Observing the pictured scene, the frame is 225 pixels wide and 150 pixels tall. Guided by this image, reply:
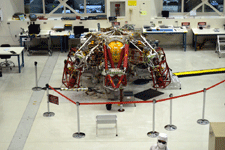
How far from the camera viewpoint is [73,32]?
1775 cm

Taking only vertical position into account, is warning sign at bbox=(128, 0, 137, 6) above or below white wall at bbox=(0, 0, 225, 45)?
above

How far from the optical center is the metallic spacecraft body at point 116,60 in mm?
11570

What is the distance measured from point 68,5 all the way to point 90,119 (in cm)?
998

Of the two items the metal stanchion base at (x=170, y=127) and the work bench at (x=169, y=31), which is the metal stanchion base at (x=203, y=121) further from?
the work bench at (x=169, y=31)

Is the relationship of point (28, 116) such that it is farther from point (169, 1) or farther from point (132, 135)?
point (169, 1)

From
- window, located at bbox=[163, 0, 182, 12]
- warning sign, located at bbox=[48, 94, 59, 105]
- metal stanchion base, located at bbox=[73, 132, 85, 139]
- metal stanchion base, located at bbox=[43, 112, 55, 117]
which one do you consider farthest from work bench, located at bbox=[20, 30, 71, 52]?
metal stanchion base, located at bbox=[73, 132, 85, 139]

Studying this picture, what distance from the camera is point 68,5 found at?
63.2 ft

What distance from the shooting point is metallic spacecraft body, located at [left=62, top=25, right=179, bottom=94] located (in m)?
11.6

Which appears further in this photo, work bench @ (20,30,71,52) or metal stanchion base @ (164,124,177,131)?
work bench @ (20,30,71,52)

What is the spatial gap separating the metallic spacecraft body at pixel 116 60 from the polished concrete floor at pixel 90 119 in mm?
565

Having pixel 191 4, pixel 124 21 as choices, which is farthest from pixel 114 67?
pixel 191 4

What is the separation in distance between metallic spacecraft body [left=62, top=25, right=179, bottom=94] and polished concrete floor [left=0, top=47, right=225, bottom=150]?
565 mm

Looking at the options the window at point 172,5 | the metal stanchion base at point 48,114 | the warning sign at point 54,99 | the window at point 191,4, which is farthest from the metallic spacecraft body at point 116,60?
the window at point 191,4

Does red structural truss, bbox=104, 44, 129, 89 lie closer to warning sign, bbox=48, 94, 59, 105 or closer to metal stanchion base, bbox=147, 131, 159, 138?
warning sign, bbox=48, 94, 59, 105
